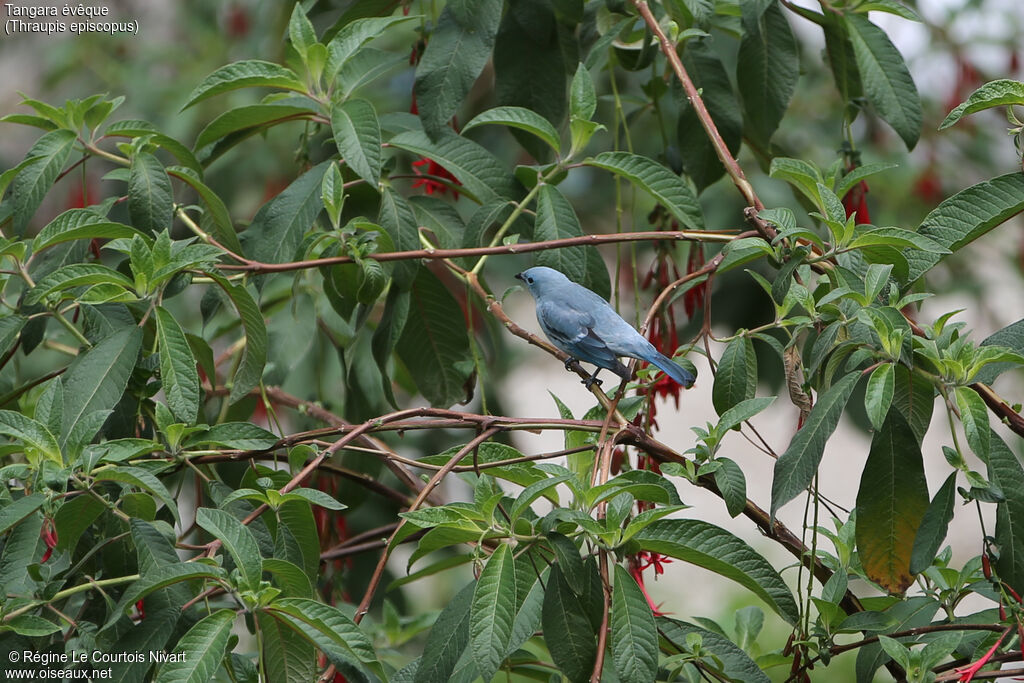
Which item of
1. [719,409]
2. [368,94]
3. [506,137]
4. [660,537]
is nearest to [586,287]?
[719,409]

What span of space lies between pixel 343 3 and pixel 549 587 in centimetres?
174

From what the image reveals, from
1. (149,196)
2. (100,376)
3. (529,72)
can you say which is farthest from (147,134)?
(529,72)

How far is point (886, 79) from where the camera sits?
200cm

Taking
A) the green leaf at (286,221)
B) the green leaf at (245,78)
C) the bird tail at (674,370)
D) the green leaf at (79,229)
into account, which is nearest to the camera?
the green leaf at (79,229)

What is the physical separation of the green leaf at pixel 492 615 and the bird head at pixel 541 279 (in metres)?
0.83

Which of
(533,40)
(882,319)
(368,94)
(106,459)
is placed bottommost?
(106,459)

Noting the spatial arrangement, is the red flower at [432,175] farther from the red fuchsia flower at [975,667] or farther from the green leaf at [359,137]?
the red fuchsia flower at [975,667]

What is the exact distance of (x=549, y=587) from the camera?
1316mm

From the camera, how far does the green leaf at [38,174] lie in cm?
178

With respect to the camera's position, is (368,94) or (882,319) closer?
(882,319)

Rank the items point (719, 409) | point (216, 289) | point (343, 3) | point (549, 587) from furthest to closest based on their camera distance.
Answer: point (343, 3) < point (216, 289) < point (719, 409) < point (549, 587)

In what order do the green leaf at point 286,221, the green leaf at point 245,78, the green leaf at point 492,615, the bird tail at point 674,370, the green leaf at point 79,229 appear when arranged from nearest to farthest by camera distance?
the green leaf at point 492,615 < the green leaf at point 79,229 < the bird tail at point 674,370 < the green leaf at point 245,78 < the green leaf at point 286,221

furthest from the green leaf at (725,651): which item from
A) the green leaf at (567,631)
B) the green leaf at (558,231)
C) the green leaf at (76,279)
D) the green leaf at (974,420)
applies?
the green leaf at (76,279)

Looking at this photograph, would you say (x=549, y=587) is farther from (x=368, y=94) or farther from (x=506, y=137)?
(x=368, y=94)
